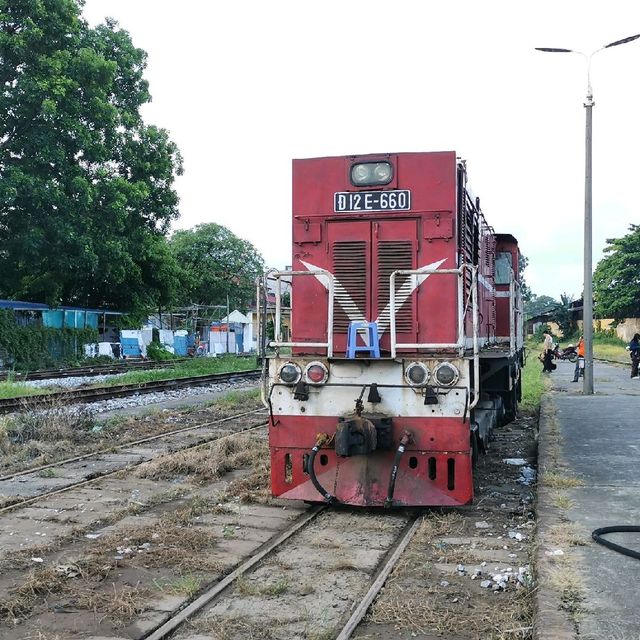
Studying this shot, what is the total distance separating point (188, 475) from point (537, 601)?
5077 millimetres

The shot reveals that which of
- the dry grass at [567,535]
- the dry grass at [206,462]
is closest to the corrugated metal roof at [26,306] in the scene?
the dry grass at [206,462]

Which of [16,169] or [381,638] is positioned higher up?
[16,169]

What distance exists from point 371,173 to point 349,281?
1085 mm

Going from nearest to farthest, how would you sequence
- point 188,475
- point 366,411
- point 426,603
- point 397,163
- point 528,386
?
1. point 426,603
2. point 366,411
3. point 397,163
4. point 188,475
5. point 528,386

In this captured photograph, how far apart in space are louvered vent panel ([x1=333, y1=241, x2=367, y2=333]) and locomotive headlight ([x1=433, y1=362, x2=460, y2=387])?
1142 mm

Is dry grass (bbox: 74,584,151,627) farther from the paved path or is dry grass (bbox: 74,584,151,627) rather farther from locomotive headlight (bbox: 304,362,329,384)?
locomotive headlight (bbox: 304,362,329,384)

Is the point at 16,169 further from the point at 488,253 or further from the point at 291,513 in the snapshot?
the point at 291,513

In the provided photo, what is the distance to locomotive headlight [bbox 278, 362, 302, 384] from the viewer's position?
261 inches

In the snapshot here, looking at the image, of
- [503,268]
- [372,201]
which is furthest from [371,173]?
[503,268]

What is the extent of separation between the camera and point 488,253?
1068cm

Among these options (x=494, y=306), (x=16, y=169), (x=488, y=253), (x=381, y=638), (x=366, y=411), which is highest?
(x=16, y=169)

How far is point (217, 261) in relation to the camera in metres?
49.5

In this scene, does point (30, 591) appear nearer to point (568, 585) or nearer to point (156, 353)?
point (568, 585)

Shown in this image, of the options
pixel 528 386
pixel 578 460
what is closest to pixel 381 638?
pixel 578 460
